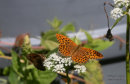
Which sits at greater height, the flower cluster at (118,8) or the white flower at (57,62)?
the flower cluster at (118,8)

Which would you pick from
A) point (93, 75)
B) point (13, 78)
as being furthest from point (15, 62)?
point (93, 75)

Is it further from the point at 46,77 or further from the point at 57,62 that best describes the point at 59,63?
the point at 46,77

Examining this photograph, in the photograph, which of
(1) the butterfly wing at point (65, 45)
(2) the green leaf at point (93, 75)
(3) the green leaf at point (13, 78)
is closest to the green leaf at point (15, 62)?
(3) the green leaf at point (13, 78)

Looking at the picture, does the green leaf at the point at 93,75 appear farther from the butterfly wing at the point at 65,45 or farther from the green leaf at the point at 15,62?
the butterfly wing at the point at 65,45

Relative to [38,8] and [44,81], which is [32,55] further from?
[38,8]

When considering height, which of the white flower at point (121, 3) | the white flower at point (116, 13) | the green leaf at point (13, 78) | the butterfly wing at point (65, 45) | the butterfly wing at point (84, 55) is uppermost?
the white flower at point (121, 3)

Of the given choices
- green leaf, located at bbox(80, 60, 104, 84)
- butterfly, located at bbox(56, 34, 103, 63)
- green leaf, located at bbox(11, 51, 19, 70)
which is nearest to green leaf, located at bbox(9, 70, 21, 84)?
green leaf, located at bbox(11, 51, 19, 70)

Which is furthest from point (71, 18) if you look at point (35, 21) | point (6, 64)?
point (6, 64)
